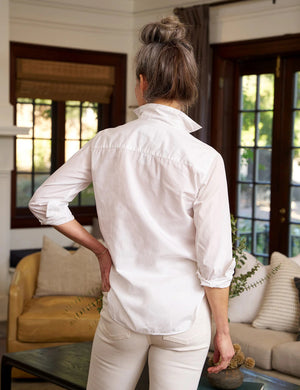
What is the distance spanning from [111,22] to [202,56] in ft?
4.27

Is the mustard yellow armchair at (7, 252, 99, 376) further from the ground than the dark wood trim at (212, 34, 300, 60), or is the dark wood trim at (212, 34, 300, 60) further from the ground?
the dark wood trim at (212, 34, 300, 60)

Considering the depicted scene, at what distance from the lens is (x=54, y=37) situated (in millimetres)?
6793

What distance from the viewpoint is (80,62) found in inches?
275

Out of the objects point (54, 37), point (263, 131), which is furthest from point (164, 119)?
point (54, 37)

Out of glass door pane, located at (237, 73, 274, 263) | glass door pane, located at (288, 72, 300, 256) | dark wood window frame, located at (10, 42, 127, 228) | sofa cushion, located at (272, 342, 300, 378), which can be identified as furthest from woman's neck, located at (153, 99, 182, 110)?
dark wood window frame, located at (10, 42, 127, 228)

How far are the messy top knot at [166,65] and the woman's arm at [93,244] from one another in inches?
15.9

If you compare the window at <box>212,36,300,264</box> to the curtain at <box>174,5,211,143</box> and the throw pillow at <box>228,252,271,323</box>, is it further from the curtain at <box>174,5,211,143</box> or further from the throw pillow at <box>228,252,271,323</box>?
the throw pillow at <box>228,252,271,323</box>

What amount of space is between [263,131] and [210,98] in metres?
0.62

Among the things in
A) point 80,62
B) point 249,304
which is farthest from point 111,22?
point 249,304

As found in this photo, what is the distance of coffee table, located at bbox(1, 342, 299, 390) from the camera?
306 cm

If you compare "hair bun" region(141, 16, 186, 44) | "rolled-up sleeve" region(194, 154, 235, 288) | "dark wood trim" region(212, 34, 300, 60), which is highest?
"dark wood trim" region(212, 34, 300, 60)

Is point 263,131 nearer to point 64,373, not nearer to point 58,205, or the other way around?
point 64,373

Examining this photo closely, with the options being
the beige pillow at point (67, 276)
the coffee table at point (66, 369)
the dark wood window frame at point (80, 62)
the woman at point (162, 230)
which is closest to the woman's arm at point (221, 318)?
the woman at point (162, 230)

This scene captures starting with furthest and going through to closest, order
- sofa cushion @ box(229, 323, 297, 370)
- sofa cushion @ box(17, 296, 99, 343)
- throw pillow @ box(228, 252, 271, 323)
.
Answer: sofa cushion @ box(17, 296, 99, 343), throw pillow @ box(228, 252, 271, 323), sofa cushion @ box(229, 323, 297, 370)
